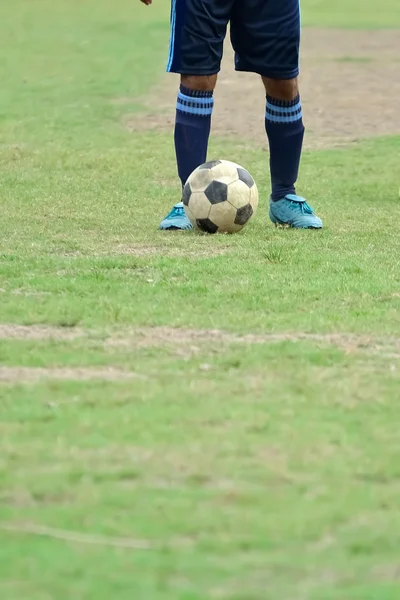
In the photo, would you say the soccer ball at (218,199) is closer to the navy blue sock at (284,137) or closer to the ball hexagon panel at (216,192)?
the ball hexagon panel at (216,192)

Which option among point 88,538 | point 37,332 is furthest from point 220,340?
point 88,538

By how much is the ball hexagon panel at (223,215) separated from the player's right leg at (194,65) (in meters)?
0.26

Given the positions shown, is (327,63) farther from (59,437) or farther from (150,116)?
(59,437)

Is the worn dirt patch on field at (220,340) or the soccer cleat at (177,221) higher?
the worn dirt patch on field at (220,340)

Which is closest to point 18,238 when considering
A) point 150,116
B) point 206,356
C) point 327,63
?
point 206,356

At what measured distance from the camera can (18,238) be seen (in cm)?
578

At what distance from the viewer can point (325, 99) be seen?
12.4m

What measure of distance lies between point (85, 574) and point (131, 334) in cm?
174

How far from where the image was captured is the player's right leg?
6.01m

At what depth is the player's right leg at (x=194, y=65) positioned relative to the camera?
237 inches

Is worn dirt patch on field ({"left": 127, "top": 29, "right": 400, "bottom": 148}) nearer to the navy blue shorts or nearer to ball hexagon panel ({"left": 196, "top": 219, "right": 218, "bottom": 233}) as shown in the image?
the navy blue shorts

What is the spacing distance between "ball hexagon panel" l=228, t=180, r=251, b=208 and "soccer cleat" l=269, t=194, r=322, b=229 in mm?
384

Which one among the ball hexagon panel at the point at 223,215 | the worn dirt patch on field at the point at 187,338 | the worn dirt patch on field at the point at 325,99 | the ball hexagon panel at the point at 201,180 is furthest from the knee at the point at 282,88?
the worn dirt patch on field at the point at 325,99

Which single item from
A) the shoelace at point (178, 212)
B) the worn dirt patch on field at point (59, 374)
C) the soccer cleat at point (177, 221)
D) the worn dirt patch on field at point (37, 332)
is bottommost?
the soccer cleat at point (177, 221)
